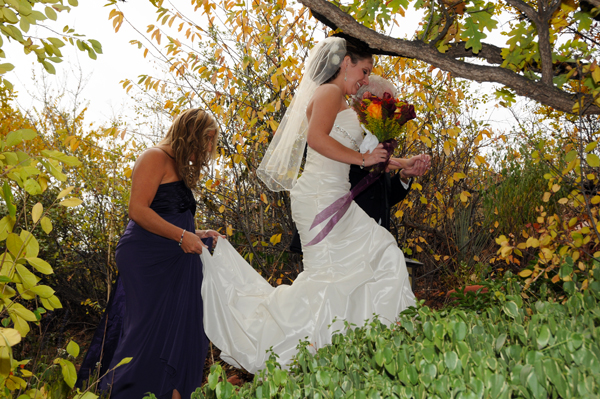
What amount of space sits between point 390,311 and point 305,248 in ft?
2.27

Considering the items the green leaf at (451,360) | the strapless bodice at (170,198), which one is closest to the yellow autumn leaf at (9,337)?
the green leaf at (451,360)

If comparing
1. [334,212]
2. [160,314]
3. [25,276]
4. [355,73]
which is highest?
[355,73]

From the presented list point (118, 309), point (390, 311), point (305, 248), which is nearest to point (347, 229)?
point (305, 248)

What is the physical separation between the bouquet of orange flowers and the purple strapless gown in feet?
4.21

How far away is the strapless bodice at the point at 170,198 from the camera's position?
9.82 feet

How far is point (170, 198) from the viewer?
119 inches

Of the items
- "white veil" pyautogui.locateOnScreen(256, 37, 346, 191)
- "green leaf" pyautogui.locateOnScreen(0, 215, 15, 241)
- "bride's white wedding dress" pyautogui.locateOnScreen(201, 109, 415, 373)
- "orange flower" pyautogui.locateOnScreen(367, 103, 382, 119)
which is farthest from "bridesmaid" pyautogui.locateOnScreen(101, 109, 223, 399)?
"green leaf" pyautogui.locateOnScreen(0, 215, 15, 241)

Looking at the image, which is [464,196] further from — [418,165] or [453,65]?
[453,65]

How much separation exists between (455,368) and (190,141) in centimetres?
230

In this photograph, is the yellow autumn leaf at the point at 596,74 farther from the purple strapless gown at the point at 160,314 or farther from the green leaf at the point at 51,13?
the purple strapless gown at the point at 160,314

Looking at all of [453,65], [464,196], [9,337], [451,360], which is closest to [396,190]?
[464,196]

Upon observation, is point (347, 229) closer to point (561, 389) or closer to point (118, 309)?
point (118, 309)

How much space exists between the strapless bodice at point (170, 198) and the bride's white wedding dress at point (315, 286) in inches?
14.8

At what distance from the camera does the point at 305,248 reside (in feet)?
10.2
